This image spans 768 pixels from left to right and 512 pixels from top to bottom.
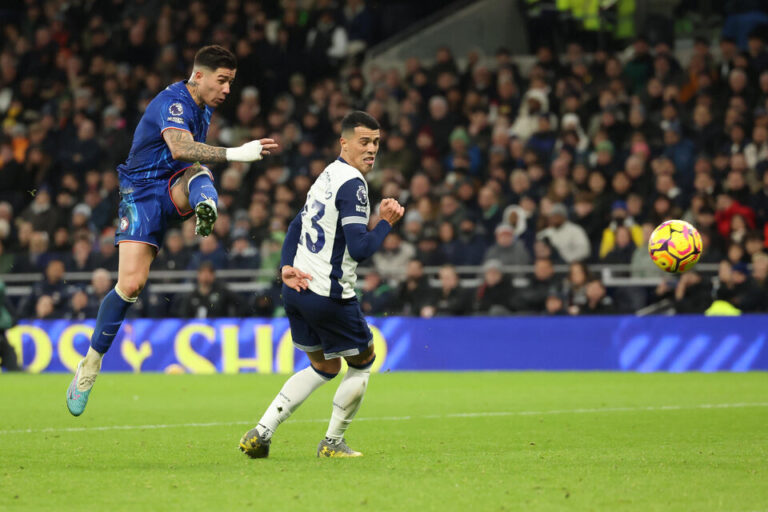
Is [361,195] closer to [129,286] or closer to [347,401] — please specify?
[347,401]

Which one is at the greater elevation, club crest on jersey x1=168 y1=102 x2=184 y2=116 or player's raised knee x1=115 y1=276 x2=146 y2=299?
club crest on jersey x1=168 y1=102 x2=184 y2=116

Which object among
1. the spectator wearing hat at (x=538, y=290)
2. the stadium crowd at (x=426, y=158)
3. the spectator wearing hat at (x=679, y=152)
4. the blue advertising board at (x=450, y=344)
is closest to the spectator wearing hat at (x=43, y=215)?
the stadium crowd at (x=426, y=158)

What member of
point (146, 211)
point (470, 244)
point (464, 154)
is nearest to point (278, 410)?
point (146, 211)

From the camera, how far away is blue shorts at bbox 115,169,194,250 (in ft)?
26.3

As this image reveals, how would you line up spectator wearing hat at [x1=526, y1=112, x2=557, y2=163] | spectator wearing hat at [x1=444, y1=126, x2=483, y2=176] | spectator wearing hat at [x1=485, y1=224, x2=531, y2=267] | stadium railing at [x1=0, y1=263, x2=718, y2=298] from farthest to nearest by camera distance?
spectator wearing hat at [x1=444, y1=126, x2=483, y2=176] → spectator wearing hat at [x1=526, y1=112, x2=557, y2=163] → spectator wearing hat at [x1=485, y1=224, x2=531, y2=267] → stadium railing at [x1=0, y1=263, x2=718, y2=298]

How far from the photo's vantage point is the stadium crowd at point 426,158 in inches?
646

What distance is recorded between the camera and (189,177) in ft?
26.5

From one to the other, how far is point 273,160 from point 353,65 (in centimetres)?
294

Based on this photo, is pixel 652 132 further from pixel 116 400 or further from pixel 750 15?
pixel 116 400

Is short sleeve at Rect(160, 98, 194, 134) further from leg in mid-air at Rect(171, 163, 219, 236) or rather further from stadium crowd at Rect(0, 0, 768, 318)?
stadium crowd at Rect(0, 0, 768, 318)

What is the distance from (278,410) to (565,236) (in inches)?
388

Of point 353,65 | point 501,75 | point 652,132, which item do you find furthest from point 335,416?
point 353,65

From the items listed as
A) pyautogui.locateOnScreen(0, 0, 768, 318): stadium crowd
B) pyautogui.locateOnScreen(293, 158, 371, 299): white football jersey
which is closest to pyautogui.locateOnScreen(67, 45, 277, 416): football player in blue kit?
pyautogui.locateOnScreen(293, 158, 371, 299): white football jersey

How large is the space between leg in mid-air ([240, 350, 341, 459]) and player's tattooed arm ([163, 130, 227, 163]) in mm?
1300
